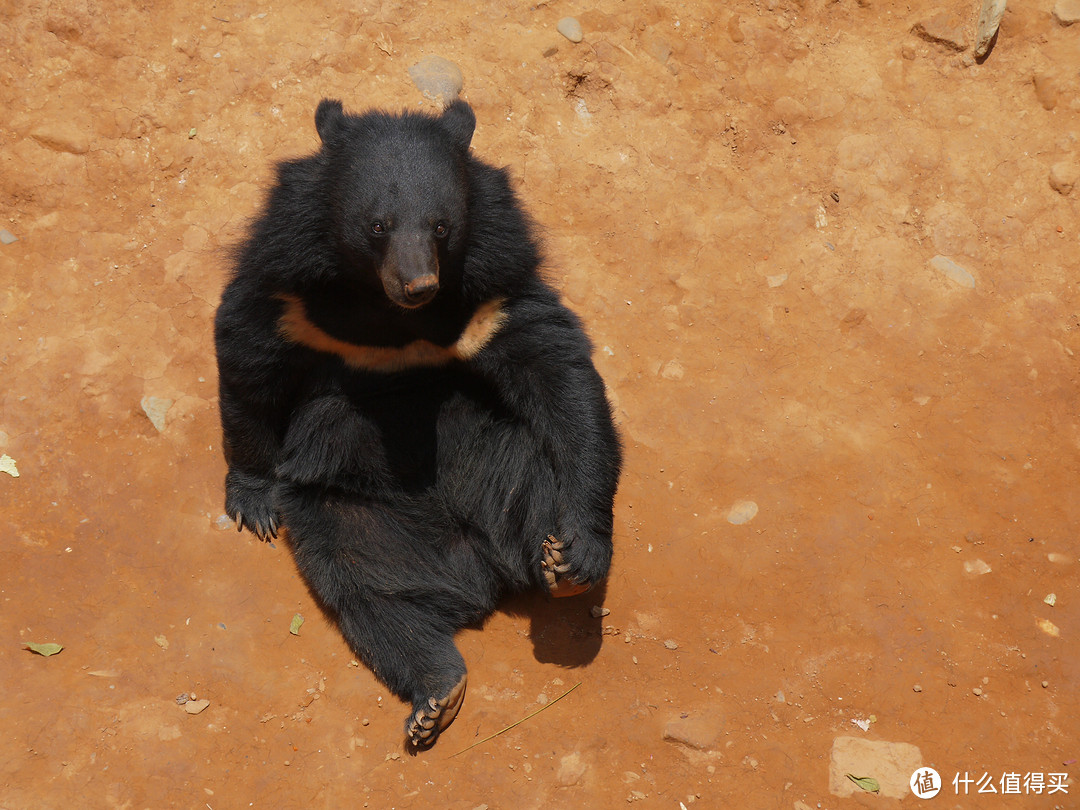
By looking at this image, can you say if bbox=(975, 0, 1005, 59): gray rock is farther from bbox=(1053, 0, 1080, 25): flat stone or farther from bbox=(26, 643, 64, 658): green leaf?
bbox=(26, 643, 64, 658): green leaf

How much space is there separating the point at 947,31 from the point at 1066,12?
0.59 m

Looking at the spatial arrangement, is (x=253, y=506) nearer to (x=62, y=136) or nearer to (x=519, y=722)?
(x=519, y=722)

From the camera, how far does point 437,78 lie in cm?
481

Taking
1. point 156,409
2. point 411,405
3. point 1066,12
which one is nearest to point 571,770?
point 411,405

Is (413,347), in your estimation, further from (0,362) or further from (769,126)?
(769,126)

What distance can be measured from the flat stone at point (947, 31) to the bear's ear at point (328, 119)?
3.47 m

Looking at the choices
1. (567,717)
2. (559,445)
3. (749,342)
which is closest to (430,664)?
(567,717)

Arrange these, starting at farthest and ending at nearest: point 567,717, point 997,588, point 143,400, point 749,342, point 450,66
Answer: point 450,66
point 749,342
point 143,400
point 997,588
point 567,717

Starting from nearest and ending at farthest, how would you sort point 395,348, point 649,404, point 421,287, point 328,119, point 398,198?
point 421,287 < point 398,198 < point 328,119 < point 395,348 < point 649,404

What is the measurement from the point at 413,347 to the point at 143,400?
1.38 metres

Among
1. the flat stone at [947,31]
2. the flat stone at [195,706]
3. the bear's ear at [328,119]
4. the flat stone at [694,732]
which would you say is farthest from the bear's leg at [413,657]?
the flat stone at [947,31]

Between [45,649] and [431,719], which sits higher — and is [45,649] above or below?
below

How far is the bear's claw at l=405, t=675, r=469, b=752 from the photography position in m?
3.23

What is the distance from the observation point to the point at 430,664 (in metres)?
3.40
